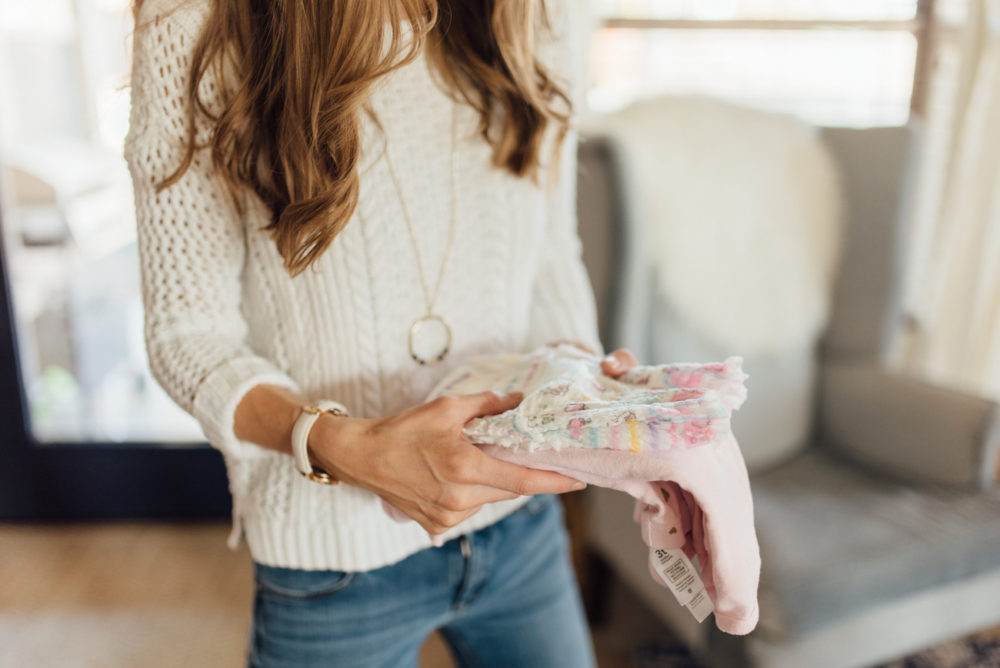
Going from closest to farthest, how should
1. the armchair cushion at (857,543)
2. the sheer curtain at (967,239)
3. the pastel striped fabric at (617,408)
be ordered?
the pastel striped fabric at (617,408) < the armchair cushion at (857,543) < the sheer curtain at (967,239)

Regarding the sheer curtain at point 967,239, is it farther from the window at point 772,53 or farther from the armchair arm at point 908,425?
the armchair arm at point 908,425

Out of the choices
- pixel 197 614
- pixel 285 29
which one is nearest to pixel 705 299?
pixel 285 29

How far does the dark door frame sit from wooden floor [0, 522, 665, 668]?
5cm

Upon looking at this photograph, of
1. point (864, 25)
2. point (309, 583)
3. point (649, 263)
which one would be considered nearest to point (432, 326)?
point (309, 583)

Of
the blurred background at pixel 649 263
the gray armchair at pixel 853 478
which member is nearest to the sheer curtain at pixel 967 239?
the blurred background at pixel 649 263

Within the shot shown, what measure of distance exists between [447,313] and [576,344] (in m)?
0.13

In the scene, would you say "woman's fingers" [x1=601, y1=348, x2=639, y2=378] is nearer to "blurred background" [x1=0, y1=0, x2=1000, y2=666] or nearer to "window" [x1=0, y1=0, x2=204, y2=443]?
"blurred background" [x1=0, y1=0, x2=1000, y2=666]

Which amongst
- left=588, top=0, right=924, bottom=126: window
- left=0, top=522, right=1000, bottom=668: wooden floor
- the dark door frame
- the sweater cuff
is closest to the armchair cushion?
left=0, top=522, right=1000, bottom=668: wooden floor

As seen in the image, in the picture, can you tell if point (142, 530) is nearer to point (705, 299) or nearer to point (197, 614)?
point (197, 614)

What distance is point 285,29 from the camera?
1.91 ft

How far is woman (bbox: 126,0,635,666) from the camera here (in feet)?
1.93

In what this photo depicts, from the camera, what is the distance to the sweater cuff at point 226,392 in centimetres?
63

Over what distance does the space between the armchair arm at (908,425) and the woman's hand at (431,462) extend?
116 centimetres

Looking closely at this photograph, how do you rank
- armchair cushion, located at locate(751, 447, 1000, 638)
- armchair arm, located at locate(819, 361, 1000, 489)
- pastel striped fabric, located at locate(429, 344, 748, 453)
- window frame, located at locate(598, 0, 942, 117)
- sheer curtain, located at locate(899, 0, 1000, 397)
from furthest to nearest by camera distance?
window frame, located at locate(598, 0, 942, 117) → sheer curtain, located at locate(899, 0, 1000, 397) → armchair arm, located at locate(819, 361, 1000, 489) → armchair cushion, located at locate(751, 447, 1000, 638) → pastel striped fabric, located at locate(429, 344, 748, 453)
